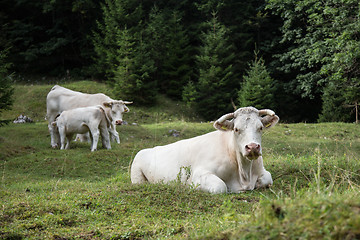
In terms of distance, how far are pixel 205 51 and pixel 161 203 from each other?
77.1ft

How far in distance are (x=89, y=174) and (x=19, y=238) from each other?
5.79m

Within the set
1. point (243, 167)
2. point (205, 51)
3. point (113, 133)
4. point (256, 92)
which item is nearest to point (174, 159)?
point (243, 167)

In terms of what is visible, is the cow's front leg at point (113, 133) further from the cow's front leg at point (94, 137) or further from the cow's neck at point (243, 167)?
the cow's neck at point (243, 167)

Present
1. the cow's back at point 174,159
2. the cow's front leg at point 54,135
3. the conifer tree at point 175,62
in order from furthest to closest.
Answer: the conifer tree at point 175,62 < the cow's front leg at point 54,135 < the cow's back at point 174,159

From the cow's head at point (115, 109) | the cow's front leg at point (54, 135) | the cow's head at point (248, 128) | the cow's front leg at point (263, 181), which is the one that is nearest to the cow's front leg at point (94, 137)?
the cow's front leg at point (54, 135)

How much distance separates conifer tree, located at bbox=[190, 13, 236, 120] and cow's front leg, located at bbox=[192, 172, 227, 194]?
19979 mm

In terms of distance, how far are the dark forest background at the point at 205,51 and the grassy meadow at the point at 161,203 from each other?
10558 mm

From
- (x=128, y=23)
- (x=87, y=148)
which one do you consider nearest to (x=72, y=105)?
(x=87, y=148)

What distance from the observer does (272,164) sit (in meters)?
7.45

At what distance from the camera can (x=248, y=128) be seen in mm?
5840

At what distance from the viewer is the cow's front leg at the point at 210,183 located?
5762mm

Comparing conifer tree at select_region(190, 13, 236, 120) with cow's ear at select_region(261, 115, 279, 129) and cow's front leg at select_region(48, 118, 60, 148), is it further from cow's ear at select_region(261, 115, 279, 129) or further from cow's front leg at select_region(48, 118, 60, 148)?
cow's ear at select_region(261, 115, 279, 129)

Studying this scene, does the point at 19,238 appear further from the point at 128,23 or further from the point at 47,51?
the point at 47,51

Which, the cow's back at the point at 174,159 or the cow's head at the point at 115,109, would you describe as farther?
the cow's head at the point at 115,109
